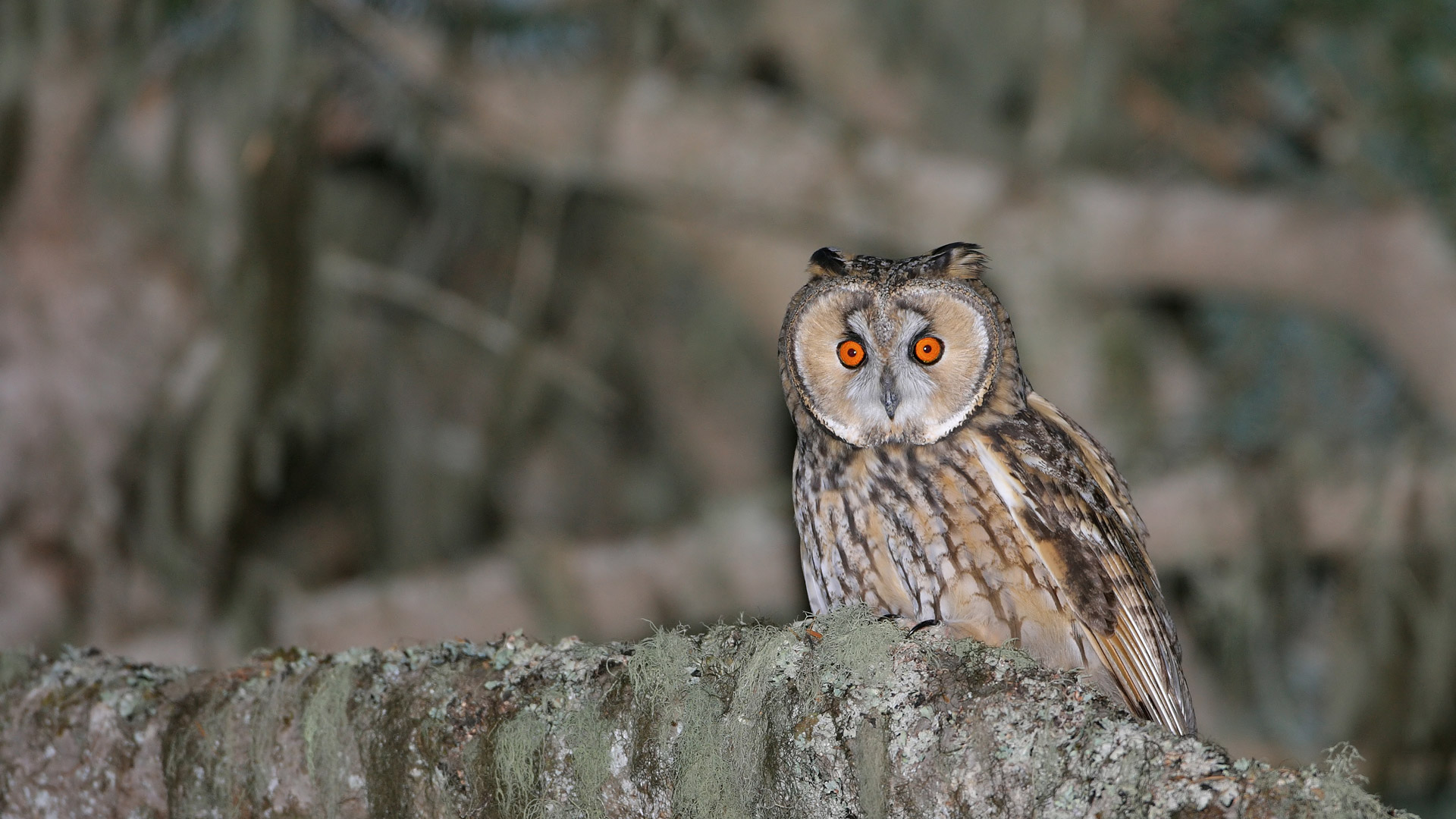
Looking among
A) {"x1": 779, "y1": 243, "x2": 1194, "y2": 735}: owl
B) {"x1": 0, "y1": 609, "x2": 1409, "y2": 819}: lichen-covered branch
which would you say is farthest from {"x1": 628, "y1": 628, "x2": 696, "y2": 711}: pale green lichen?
{"x1": 779, "y1": 243, "x2": 1194, "y2": 735}: owl

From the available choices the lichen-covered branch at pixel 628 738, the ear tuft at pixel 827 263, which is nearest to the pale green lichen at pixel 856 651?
the lichen-covered branch at pixel 628 738

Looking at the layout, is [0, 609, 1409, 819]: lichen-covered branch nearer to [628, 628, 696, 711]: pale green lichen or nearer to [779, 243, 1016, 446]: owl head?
[628, 628, 696, 711]: pale green lichen

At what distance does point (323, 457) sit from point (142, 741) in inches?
151

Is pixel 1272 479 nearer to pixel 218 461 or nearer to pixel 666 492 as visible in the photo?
pixel 666 492

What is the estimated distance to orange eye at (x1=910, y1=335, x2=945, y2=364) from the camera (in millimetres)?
1868

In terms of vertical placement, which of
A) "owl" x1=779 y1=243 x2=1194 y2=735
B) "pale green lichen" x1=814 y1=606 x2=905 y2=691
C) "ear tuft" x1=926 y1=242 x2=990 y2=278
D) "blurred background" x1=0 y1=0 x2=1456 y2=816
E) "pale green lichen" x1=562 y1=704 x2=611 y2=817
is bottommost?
"pale green lichen" x1=562 y1=704 x2=611 y2=817

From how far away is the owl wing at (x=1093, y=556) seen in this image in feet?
5.85

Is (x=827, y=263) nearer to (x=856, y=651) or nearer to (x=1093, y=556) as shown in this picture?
(x=1093, y=556)

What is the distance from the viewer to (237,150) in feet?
11.6

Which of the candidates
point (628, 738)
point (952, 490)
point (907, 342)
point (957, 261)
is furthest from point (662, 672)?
point (957, 261)

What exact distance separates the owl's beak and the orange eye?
6 centimetres

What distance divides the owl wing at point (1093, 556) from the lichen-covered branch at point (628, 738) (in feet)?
1.57

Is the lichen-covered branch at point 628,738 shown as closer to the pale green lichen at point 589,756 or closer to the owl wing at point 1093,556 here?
the pale green lichen at point 589,756

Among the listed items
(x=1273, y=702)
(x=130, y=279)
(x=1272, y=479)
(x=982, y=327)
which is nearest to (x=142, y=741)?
(x=982, y=327)
